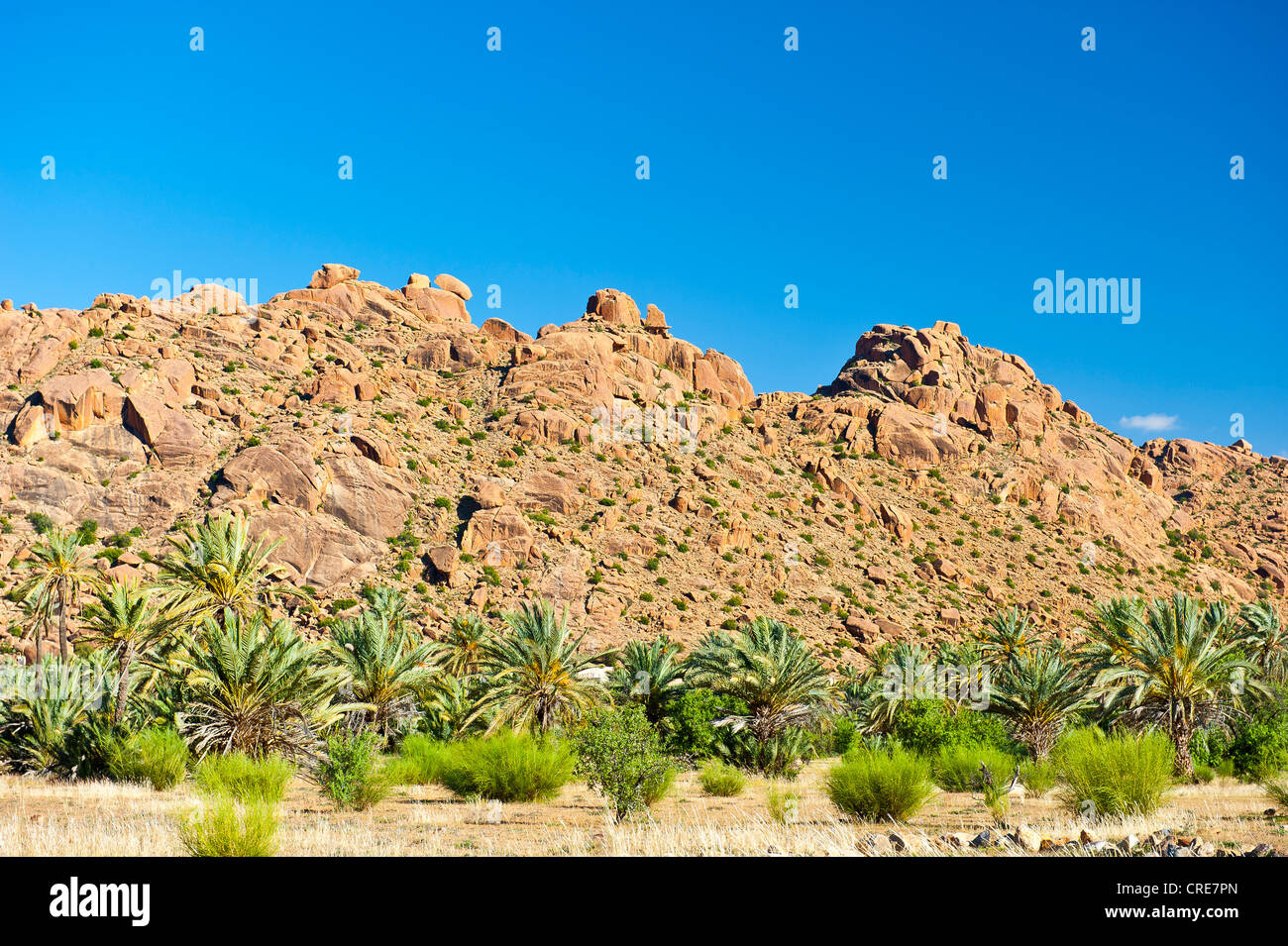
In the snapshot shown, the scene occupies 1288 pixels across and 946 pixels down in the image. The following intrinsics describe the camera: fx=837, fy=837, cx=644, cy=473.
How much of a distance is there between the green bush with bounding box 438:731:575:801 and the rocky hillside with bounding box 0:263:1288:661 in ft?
121

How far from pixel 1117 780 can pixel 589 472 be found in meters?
61.7

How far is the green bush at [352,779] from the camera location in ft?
50.6

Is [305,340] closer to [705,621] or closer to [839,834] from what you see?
[705,621]

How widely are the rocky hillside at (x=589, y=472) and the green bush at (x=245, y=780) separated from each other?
37710mm

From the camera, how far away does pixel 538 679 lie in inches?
937

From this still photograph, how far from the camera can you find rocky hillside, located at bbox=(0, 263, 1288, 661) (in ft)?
199

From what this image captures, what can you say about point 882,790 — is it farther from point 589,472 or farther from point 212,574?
point 589,472

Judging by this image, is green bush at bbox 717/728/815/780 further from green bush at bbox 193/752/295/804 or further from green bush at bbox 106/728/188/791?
green bush at bbox 106/728/188/791

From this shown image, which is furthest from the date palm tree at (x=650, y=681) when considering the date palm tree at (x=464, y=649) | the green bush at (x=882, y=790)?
the green bush at (x=882, y=790)

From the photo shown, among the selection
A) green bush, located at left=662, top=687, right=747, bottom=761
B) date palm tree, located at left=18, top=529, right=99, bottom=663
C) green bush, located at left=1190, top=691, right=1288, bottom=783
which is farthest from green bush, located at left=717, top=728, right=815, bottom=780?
date palm tree, located at left=18, top=529, right=99, bottom=663

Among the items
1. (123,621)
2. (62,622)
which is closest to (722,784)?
(123,621)

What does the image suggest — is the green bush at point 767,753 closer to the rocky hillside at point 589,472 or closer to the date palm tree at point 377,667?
the date palm tree at point 377,667

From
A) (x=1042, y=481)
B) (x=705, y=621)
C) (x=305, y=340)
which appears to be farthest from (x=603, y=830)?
(x=1042, y=481)
